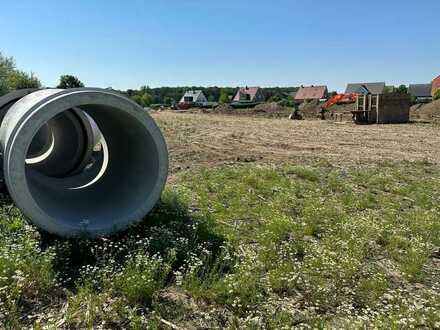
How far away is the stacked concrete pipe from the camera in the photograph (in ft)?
15.3

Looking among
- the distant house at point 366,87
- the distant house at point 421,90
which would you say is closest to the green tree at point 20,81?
the distant house at point 366,87

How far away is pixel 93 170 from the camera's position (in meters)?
7.75

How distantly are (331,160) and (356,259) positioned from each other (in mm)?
7487

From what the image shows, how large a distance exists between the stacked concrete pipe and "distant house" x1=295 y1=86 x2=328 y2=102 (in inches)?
3350

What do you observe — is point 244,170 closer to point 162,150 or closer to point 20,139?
point 162,150

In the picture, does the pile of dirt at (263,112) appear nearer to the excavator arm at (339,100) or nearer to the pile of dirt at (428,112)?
the excavator arm at (339,100)

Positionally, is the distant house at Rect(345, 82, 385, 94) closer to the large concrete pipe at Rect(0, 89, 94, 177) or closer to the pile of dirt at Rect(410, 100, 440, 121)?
the pile of dirt at Rect(410, 100, 440, 121)

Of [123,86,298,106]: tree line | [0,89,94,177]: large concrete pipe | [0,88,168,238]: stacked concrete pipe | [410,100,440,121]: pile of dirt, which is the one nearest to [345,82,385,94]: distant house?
[123,86,298,106]: tree line

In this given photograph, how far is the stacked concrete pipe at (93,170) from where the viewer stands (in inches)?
183

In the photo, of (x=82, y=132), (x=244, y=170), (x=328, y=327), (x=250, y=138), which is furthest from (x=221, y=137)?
(x=328, y=327)

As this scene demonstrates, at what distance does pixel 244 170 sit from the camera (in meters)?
10.2

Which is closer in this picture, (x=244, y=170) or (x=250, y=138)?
(x=244, y=170)

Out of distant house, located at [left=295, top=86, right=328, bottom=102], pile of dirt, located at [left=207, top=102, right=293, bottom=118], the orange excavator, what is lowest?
pile of dirt, located at [left=207, top=102, right=293, bottom=118]

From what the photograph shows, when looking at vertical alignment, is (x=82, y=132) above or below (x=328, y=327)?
above
